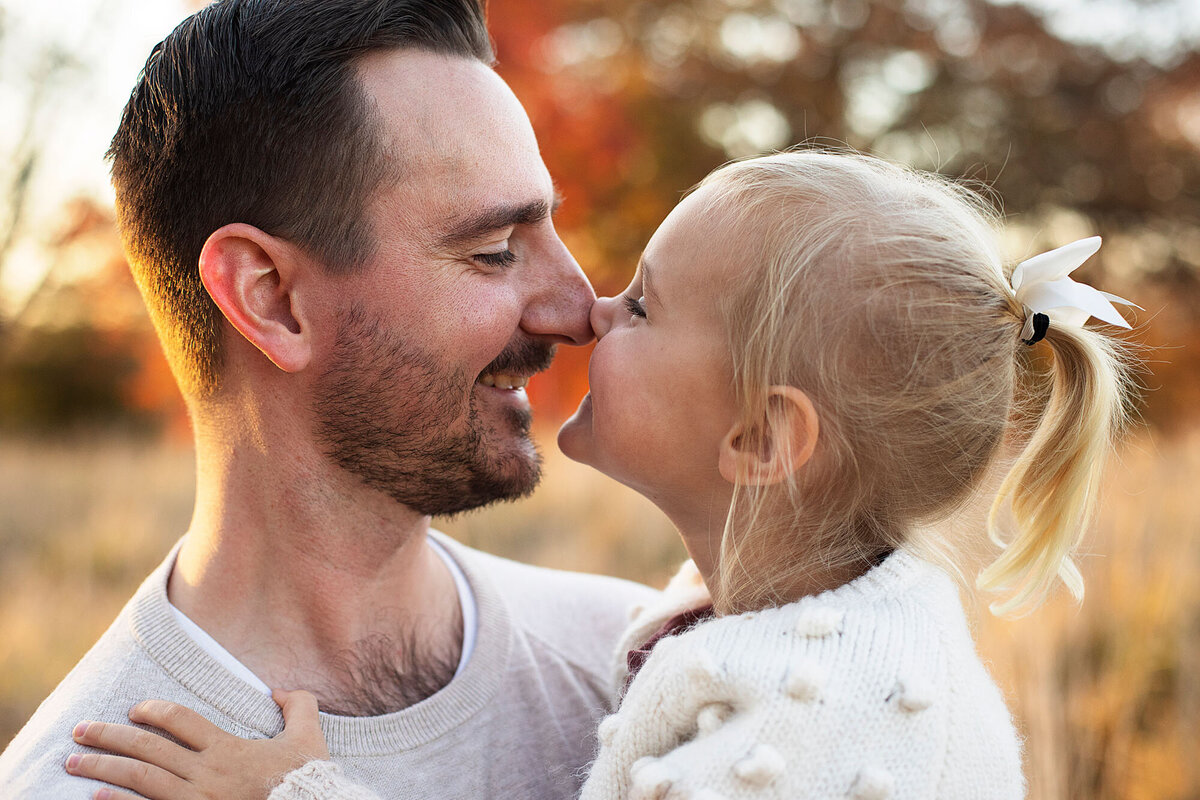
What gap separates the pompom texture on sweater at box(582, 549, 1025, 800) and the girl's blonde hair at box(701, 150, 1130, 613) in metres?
0.20

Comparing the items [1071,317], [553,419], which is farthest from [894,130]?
[1071,317]

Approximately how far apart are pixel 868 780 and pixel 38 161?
6.83m

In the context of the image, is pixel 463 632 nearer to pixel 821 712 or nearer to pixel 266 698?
pixel 266 698

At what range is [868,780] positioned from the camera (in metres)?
1.54

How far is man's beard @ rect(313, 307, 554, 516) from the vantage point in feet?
7.01

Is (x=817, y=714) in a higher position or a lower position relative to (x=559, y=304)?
lower

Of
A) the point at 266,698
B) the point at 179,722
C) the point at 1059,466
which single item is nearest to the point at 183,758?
the point at 179,722

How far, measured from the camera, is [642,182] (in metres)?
11.6

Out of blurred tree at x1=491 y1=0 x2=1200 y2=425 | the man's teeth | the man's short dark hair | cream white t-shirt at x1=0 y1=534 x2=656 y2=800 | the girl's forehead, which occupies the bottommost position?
blurred tree at x1=491 y1=0 x2=1200 y2=425

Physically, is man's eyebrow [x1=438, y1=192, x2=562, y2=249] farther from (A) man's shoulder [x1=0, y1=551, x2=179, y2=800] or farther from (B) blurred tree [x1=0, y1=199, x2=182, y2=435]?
(B) blurred tree [x1=0, y1=199, x2=182, y2=435]

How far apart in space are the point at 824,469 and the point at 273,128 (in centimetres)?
136

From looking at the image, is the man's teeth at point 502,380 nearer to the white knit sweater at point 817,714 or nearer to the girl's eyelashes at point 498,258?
the girl's eyelashes at point 498,258

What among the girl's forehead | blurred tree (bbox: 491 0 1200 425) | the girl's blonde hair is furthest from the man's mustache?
blurred tree (bbox: 491 0 1200 425)

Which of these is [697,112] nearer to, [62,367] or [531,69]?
[531,69]
